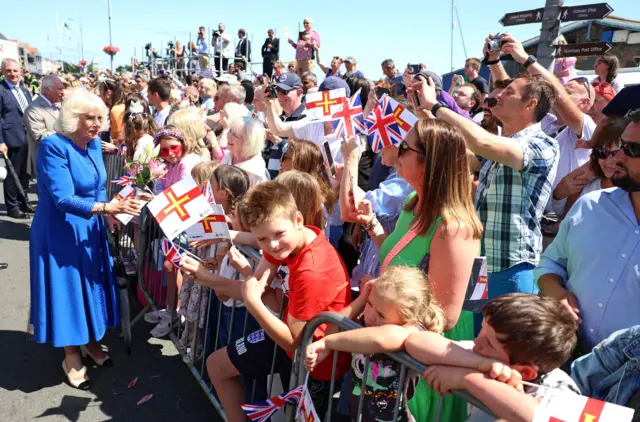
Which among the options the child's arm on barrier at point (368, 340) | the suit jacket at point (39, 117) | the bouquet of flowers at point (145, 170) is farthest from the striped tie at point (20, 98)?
the child's arm on barrier at point (368, 340)

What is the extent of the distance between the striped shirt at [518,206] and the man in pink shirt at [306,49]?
10.5 m

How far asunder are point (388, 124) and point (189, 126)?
7.60ft

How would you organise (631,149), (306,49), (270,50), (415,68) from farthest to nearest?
(270,50) → (306,49) → (415,68) → (631,149)

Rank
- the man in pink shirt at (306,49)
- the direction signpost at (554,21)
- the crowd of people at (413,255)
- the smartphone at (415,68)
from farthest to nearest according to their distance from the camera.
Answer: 1. the man in pink shirt at (306,49)
2. the direction signpost at (554,21)
3. the smartphone at (415,68)
4. the crowd of people at (413,255)

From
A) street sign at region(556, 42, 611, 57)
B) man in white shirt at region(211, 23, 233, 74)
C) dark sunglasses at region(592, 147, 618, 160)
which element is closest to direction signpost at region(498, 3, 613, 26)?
street sign at region(556, 42, 611, 57)

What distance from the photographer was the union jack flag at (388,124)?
298 centimetres

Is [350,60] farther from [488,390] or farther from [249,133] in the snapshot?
[488,390]

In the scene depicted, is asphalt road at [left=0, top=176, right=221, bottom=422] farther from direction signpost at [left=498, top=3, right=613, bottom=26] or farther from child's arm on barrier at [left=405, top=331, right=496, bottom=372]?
direction signpost at [left=498, top=3, right=613, bottom=26]

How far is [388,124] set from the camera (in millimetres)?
3104

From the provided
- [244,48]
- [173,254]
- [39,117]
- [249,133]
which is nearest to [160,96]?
[39,117]

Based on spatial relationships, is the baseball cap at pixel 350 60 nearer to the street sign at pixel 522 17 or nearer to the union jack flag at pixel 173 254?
the street sign at pixel 522 17

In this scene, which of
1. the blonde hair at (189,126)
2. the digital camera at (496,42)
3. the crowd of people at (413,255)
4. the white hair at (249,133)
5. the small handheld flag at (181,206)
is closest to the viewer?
the crowd of people at (413,255)

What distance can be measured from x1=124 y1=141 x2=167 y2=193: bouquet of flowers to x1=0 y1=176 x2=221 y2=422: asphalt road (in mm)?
1362

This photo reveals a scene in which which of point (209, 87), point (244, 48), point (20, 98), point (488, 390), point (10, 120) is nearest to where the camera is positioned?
point (488, 390)
